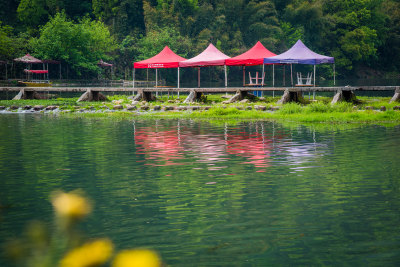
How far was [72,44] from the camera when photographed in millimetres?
68812

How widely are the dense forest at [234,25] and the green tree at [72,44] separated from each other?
3202mm

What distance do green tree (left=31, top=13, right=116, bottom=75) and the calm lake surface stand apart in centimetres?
5029

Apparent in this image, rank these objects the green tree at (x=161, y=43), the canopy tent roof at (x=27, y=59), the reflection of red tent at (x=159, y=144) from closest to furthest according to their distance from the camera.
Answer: the reflection of red tent at (x=159, y=144)
the canopy tent roof at (x=27, y=59)
the green tree at (x=161, y=43)

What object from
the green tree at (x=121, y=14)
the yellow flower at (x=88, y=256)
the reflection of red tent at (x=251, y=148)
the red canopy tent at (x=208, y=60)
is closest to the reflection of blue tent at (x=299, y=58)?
the red canopy tent at (x=208, y=60)

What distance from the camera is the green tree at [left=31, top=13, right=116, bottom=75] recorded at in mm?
66000

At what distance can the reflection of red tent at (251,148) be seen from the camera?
12688 millimetres

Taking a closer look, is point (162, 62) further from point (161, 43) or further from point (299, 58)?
point (161, 43)

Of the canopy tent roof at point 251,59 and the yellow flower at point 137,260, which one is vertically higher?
the canopy tent roof at point 251,59

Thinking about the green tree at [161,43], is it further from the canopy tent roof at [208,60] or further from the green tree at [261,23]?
the canopy tent roof at [208,60]

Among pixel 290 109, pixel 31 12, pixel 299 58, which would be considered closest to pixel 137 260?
pixel 290 109

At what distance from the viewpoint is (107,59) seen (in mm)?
74375

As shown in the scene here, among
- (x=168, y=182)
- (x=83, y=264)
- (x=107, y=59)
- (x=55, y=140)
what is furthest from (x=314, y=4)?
(x=83, y=264)

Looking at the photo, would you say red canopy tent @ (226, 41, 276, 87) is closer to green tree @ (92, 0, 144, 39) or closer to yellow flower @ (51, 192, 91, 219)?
yellow flower @ (51, 192, 91, 219)

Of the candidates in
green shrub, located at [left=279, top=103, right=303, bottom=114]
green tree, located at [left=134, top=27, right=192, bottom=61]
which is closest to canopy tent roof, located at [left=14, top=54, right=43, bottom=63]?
green tree, located at [left=134, top=27, right=192, bottom=61]
